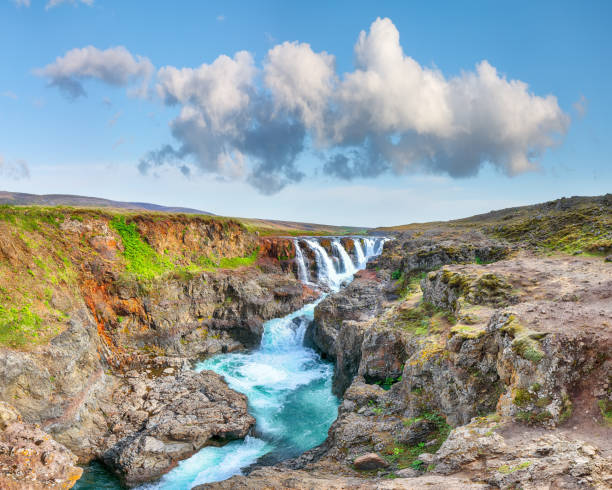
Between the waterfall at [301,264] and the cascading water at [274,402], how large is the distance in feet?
25.8

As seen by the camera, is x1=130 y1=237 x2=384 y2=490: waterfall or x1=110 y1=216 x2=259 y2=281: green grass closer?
x1=130 y1=237 x2=384 y2=490: waterfall

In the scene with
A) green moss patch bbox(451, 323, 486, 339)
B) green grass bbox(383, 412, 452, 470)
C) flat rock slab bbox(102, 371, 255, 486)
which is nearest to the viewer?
green grass bbox(383, 412, 452, 470)

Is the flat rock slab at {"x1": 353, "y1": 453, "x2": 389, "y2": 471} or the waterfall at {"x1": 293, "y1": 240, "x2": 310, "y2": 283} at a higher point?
the waterfall at {"x1": 293, "y1": 240, "x2": 310, "y2": 283}

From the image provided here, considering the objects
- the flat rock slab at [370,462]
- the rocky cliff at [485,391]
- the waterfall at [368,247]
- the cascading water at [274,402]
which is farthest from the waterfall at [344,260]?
the flat rock slab at [370,462]

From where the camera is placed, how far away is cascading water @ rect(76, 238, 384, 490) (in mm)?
14383

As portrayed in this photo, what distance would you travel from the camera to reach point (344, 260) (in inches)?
1877

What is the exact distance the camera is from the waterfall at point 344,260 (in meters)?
46.9

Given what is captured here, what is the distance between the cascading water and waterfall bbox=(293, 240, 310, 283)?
7.85m

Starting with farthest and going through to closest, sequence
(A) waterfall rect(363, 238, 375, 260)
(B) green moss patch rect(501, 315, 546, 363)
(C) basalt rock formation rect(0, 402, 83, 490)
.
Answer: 1. (A) waterfall rect(363, 238, 375, 260)
2. (C) basalt rock formation rect(0, 402, 83, 490)
3. (B) green moss patch rect(501, 315, 546, 363)

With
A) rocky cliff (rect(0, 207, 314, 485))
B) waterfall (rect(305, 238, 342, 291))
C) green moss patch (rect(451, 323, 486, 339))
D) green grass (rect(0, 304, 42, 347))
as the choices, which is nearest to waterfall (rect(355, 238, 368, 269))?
waterfall (rect(305, 238, 342, 291))

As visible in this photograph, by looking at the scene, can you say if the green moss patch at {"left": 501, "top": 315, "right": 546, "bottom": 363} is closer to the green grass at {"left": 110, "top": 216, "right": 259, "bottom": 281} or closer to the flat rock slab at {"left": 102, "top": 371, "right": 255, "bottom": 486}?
the flat rock slab at {"left": 102, "top": 371, "right": 255, "bottom": 486}

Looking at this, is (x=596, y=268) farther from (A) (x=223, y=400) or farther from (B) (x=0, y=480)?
(B) (x=0, y=480)

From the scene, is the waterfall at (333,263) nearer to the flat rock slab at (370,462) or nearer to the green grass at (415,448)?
the green grass at (415,448)

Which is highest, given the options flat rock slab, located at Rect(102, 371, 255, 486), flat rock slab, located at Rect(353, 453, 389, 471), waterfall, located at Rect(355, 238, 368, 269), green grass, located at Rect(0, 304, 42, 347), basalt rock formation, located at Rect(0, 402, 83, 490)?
waterfall, located at Rect(355, 238, 368, 269)
